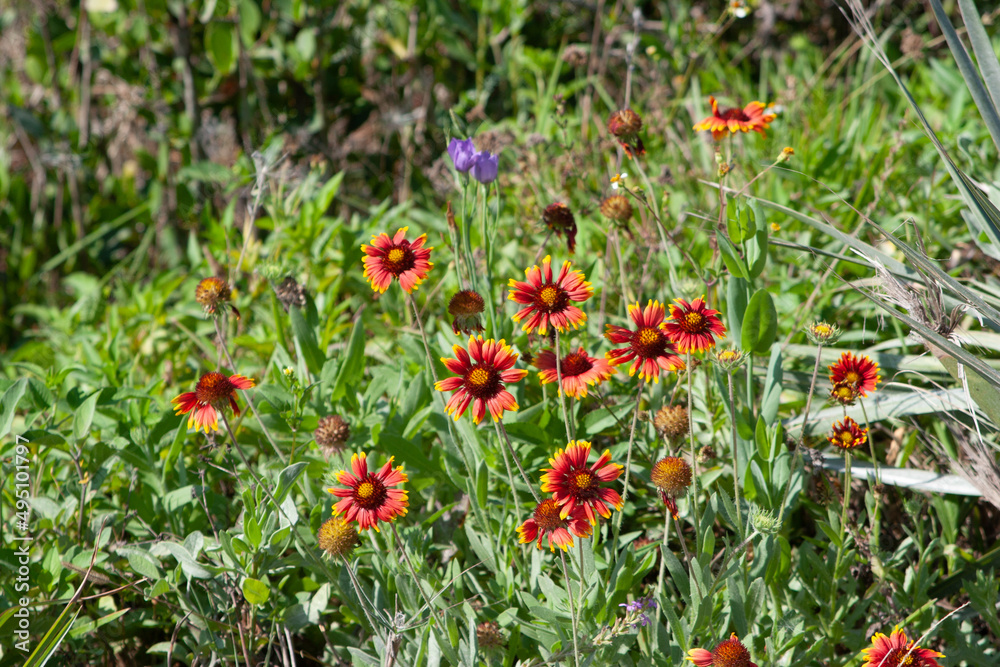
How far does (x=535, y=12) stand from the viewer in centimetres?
324

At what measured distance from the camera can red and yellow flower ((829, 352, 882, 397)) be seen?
44.2 inches

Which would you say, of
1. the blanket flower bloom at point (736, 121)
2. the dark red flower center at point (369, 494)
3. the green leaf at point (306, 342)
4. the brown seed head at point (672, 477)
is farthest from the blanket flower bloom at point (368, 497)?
the blanket flower bloom at point (736, 121)

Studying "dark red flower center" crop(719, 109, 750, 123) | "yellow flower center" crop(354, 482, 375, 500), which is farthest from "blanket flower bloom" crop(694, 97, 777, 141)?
"yellow flower center" crop(354, 482, 375, 500)

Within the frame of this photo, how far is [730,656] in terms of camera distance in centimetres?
94

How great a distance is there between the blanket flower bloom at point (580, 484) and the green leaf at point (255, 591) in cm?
49

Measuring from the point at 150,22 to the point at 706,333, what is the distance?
2790 mm

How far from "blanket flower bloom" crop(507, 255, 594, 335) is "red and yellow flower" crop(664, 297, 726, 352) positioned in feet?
0.43

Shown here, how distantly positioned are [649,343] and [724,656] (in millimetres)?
419

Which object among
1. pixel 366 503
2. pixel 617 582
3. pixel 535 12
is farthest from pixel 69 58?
pixel 617 582

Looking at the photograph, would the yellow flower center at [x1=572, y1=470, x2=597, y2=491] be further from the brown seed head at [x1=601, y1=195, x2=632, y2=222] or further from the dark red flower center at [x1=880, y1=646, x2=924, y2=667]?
the brown seed head at [x1=601, y1=195, x2=632, y2=222]

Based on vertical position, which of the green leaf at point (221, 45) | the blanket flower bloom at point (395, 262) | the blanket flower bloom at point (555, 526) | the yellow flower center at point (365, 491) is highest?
the green leaf at point (221, 45)

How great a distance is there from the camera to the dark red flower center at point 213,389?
1118mm

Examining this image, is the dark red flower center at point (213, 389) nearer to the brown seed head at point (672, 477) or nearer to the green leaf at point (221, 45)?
the brown seed head at point (672, 477)

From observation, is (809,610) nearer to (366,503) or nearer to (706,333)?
(706,333)
